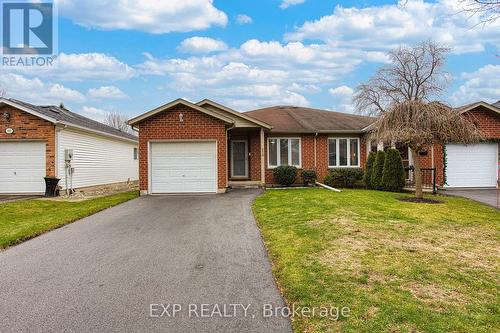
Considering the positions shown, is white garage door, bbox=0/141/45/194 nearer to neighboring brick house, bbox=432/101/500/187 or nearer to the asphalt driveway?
the asphalt driveway

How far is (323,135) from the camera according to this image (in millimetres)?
17875

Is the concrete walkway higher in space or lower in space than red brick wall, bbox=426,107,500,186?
lower

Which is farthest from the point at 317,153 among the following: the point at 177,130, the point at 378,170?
the point at 177,130

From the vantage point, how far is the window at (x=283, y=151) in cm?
1767

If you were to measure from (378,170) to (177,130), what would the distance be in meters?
9.14

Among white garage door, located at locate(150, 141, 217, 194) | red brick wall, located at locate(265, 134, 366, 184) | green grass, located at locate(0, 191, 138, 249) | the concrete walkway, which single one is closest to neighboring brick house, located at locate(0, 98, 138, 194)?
green grass, located at locate(0, 191, 138, 249)

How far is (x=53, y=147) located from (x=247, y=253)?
12390 mm

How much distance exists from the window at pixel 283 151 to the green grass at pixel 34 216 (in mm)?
7734

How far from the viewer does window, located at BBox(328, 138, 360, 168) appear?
58.9 feet

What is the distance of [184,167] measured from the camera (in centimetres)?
1420

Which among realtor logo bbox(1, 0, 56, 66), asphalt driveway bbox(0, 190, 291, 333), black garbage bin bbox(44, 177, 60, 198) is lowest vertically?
asphalt driveway bbox(0, 190, 291, 333)

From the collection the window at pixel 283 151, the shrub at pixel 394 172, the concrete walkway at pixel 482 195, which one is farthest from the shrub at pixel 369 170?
the window at pixel 283 151

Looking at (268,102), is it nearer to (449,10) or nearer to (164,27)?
(164,27)

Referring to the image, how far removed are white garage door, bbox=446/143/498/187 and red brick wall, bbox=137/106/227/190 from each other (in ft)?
35.5
